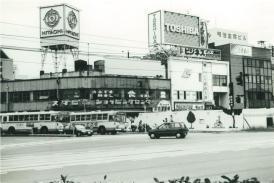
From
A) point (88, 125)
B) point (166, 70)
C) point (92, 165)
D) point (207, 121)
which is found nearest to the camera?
point (92, 165)

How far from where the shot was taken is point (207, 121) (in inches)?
2309

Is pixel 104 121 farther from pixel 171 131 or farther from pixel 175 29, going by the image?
pixel 175 29

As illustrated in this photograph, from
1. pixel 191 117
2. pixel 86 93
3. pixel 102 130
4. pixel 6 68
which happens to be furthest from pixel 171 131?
pixel 6 68

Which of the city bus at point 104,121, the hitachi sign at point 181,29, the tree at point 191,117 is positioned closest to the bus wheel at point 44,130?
the city bus at point 104,121

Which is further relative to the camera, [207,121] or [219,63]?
[219,63]

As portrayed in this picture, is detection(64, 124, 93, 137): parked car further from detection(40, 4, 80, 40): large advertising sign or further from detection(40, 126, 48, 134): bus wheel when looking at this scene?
detection(40, 4, 80, 40): large advertising sign

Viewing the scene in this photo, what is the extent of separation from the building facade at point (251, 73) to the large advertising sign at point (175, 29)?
22.0 feet

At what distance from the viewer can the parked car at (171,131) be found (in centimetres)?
3453

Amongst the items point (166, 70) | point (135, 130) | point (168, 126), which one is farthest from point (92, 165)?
point (166, 70)

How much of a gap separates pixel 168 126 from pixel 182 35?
138 feet

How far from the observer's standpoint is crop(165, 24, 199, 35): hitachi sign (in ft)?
240

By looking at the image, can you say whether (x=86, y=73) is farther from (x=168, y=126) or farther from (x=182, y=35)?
(x=168, y=126)

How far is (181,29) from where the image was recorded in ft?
246

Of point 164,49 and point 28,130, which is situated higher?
point 164,49
